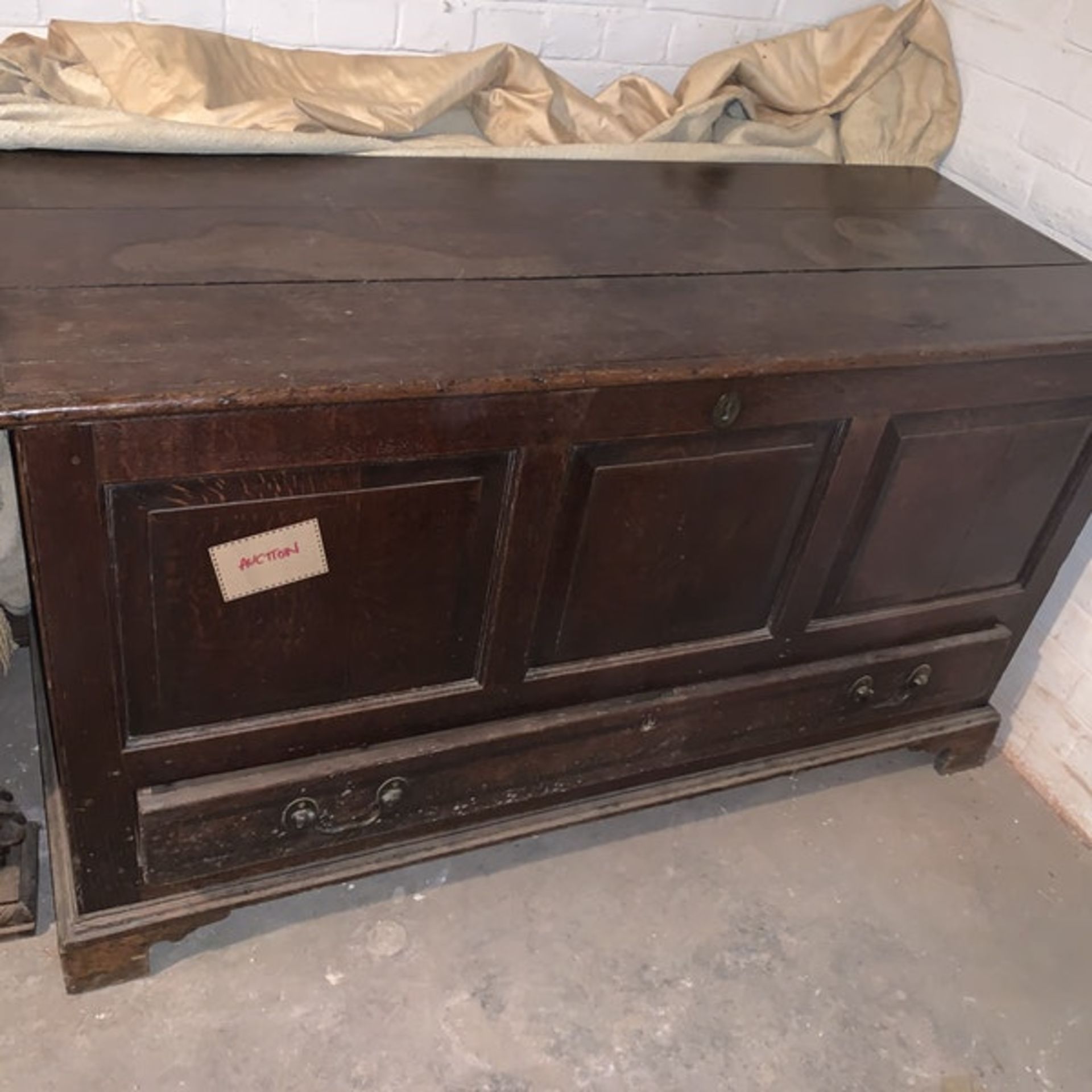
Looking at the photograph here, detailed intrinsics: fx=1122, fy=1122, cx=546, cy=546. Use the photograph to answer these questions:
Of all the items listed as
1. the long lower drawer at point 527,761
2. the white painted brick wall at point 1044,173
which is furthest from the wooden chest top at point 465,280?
the long lower drawer at point 527,761

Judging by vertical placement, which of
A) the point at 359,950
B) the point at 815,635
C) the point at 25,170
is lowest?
the point at 359,950

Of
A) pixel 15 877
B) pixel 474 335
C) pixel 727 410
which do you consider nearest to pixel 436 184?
pixel 474 335

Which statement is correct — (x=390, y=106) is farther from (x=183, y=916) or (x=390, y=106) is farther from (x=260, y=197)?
(x=183, y=916)

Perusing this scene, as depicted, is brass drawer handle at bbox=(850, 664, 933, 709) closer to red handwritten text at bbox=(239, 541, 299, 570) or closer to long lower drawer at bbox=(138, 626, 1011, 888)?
long lower drawer at bbox=(138, 626, 1011, 888)

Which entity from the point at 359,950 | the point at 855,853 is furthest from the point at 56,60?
the point at 855,853

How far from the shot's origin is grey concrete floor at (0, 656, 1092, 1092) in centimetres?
138

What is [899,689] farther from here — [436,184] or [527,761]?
[436,184]

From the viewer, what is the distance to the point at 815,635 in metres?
1.58

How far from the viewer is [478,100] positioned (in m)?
1.71

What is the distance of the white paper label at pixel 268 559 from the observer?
1.13 m

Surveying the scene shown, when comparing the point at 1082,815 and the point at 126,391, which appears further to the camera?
the point at 1082,815

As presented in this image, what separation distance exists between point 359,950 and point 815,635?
76 centimetres

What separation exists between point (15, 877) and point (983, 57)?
74.2 inches

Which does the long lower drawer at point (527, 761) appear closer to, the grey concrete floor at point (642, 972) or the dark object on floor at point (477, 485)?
the dark object on floor at point (477, 485)
